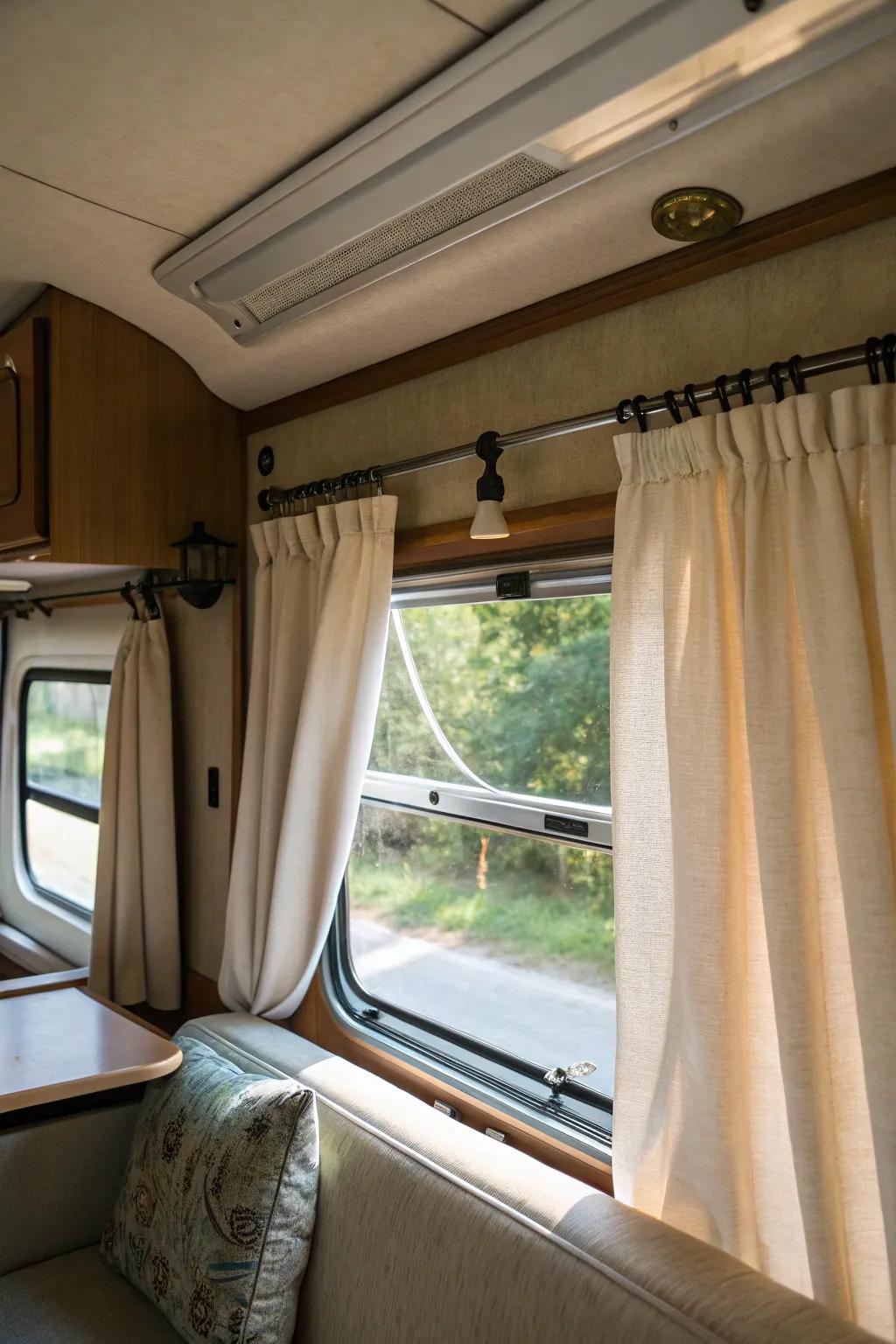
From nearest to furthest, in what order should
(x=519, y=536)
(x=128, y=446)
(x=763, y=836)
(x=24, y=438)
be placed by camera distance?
(x=763, y=836), (x=519, y=536), (x=24, y=438), (x=128, y=446)

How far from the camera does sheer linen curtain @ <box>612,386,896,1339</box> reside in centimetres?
122

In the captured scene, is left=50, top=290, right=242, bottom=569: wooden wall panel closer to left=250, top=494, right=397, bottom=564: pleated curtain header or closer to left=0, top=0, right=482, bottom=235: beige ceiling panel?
left=250, top=494, right=397, bottom=564: pleated curtain header

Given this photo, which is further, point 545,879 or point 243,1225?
point 545,879

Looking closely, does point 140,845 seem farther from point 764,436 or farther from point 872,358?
point 872,358

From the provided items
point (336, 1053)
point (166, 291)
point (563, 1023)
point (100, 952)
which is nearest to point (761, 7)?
point (166, 291)

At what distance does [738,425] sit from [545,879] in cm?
100

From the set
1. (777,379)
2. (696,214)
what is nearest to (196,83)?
(696,214)

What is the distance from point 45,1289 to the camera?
182 centimetres

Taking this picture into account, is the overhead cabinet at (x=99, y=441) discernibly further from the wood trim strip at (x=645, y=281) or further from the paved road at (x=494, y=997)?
the paved road at (x=494, y=997)

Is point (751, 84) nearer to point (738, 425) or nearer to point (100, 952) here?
point (738, 425)

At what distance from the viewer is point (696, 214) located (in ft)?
4.72

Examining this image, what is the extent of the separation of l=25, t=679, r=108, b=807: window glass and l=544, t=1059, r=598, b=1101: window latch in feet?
6.58

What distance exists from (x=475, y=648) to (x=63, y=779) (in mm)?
2169

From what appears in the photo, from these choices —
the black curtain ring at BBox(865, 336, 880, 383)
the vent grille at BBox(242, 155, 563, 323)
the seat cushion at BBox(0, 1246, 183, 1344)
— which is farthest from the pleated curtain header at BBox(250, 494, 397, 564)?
the seat cushion at BBox(0, 1246, 183, 1344)
